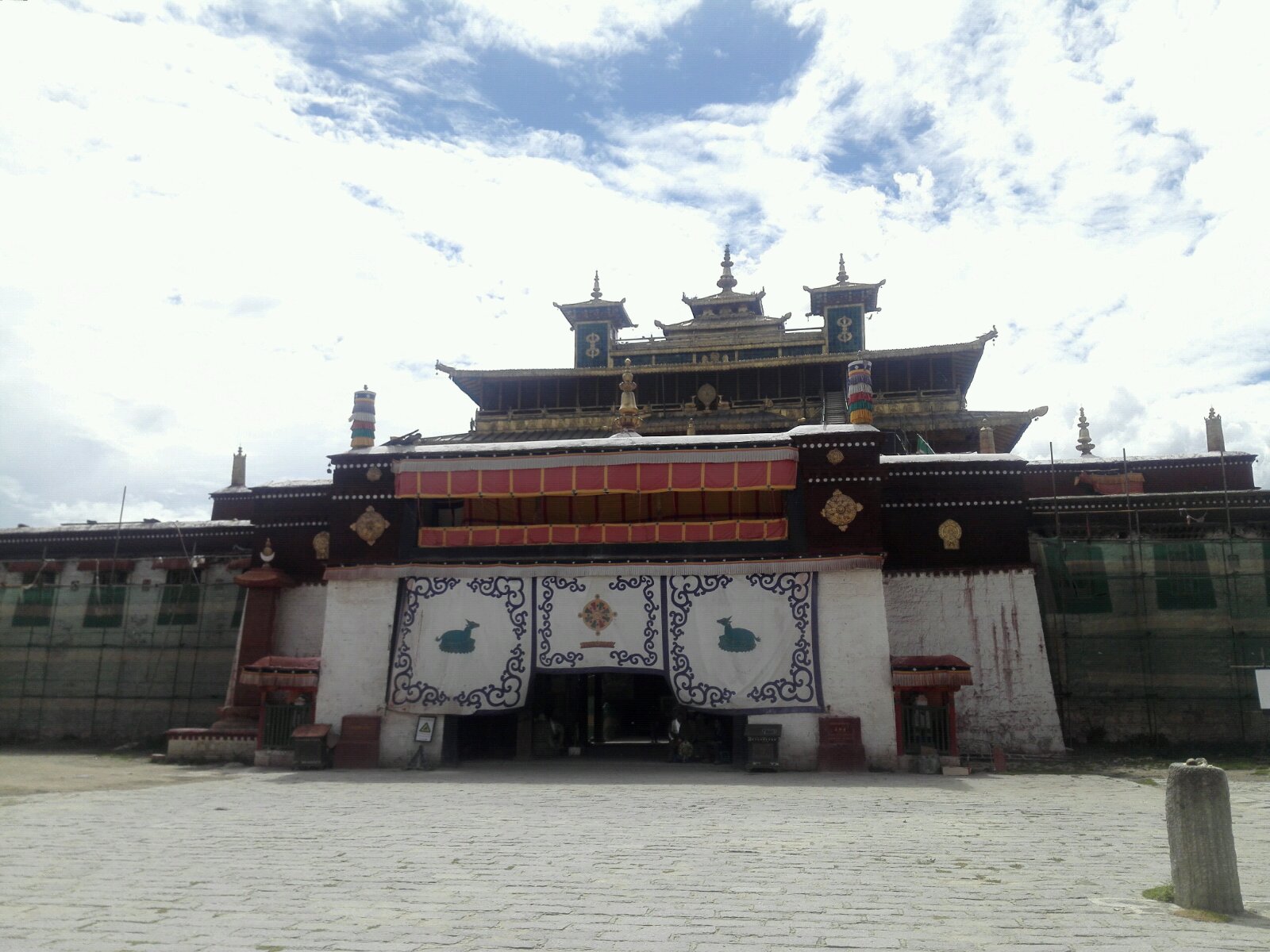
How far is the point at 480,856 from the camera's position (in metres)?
9.22

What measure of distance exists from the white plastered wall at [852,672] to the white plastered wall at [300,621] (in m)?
10.0

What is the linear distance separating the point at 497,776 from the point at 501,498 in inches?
236

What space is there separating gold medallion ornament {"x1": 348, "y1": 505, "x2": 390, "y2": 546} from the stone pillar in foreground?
50.8 feet

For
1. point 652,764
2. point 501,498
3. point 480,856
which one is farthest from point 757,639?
point 480,856

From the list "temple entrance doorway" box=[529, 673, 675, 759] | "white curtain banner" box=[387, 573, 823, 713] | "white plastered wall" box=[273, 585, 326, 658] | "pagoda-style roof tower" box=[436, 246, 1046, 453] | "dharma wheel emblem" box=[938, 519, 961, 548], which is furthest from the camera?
"pagoda-style roof tower" box=[436, 246, 1046, 453]

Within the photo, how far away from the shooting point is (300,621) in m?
21.7

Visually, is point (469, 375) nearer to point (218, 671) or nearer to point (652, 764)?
point (218, 671)

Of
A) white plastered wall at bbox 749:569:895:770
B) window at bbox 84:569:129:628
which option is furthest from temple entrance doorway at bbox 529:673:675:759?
window at bbox 84:569:129:628

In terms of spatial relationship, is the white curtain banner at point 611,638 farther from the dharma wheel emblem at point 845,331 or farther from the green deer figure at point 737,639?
the dharma wheel emblem at point 845,331

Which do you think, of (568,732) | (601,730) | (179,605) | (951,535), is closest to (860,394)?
(951,535)

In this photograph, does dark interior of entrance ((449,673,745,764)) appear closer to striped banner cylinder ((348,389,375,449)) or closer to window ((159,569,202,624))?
striped banner cylinder ((348,389,375,449))

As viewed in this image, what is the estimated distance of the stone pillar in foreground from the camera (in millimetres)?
7000

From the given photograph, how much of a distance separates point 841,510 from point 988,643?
4.22 meters

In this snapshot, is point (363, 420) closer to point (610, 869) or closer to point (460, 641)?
point (460, 641)
